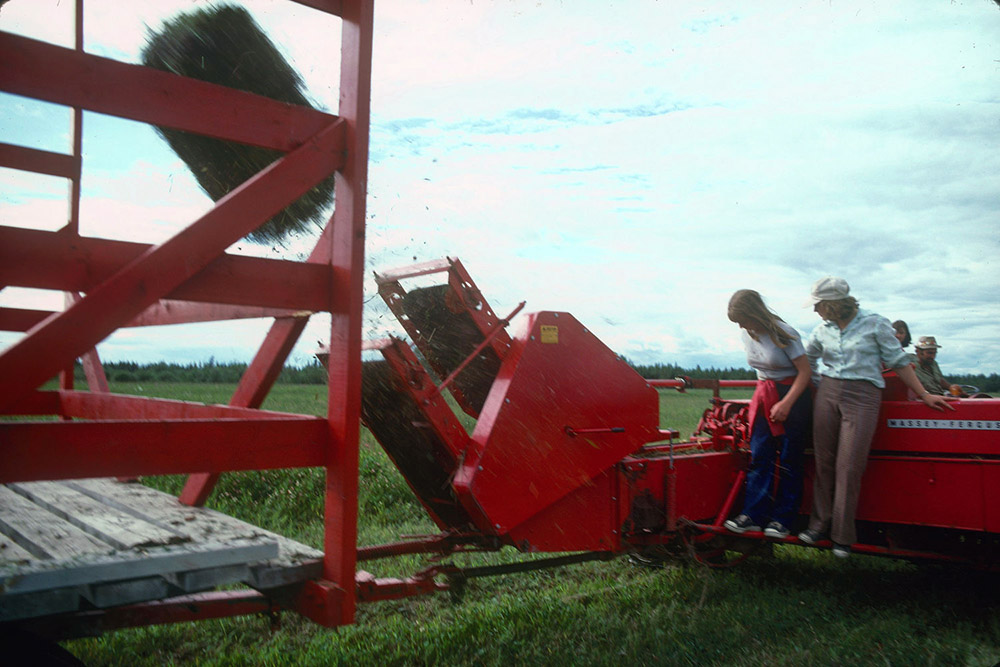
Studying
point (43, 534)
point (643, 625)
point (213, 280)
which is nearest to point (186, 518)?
point (43, 534)

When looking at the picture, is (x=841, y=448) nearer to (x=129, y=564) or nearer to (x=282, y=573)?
(x=282, y=573)

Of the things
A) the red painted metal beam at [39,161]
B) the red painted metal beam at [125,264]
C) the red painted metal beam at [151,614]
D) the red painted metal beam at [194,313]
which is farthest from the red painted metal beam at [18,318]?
the red painted metal beam at [151,614]

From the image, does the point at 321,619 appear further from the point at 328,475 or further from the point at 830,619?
the point at 830,619

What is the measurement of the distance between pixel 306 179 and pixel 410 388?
55.2 inches

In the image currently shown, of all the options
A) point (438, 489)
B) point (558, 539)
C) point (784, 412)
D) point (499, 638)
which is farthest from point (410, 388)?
point (784, 412)

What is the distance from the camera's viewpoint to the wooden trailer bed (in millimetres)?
2158

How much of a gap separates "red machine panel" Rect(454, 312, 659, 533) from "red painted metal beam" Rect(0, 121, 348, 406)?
141 cm

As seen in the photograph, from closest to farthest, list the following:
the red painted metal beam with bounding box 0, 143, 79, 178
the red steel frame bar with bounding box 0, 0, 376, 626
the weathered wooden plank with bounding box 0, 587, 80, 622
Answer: the weathered wooden plank with bounding box 0, 587, 80, 622 < the red steel frame bar with bounding box 0, 0, 376, 626 < the red painted metal beam with bounding box 0, 143, 79, 178

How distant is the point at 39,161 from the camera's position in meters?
3.87

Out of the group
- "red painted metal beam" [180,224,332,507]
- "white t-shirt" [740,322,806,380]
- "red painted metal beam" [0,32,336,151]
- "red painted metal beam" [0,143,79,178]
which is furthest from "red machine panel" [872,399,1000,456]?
"red painted metal beam" [0,143,79,178]

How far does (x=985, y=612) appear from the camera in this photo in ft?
16.5

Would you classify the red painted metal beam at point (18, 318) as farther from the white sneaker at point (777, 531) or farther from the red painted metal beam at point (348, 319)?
the white sneaker at point (777, 531)

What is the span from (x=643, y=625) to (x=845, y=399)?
194 cm

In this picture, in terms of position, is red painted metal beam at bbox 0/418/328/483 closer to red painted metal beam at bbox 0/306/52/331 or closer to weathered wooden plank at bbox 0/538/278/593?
weathered wooden plank at bbox 0/538/278/593
